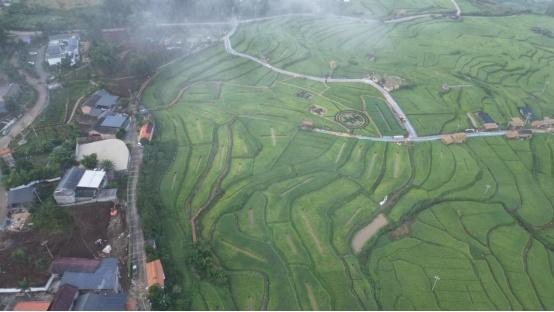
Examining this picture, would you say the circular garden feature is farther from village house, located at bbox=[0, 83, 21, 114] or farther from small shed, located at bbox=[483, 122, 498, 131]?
village house, located at bbox=[0, 83, 21, 114]

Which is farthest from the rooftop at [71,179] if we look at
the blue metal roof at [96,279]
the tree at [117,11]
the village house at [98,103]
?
the tree at [117,11]

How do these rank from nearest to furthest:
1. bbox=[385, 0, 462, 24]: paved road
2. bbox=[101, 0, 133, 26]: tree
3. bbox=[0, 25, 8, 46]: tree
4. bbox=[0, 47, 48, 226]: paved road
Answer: bbox=[0, 47, 48, 226]: paved road, bbox=[0, 25, 8, 46]: tree, bbox=[101, 0, 133, 26]: tree, bbox=[385, 0, 462, 24]: paved road

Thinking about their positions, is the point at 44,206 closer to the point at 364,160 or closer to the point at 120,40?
the point at 364,160

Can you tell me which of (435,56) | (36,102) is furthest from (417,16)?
(36,102)

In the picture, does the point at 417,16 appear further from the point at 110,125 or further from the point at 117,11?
the point at 110,125

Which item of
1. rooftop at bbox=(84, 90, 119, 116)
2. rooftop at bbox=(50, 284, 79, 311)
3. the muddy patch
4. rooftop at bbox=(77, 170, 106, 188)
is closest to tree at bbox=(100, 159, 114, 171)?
rooftop at bbox=(77, 170, 106, 188)

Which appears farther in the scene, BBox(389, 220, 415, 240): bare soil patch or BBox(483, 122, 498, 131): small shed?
BBox(483, 122, 498, 131): small shed

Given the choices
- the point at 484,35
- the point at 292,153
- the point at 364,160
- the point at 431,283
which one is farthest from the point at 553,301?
the point at 484,35
